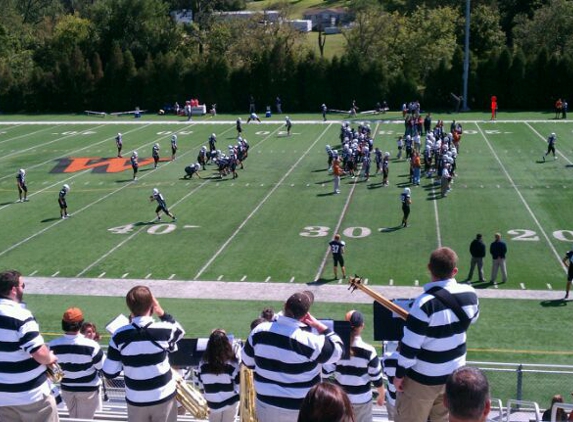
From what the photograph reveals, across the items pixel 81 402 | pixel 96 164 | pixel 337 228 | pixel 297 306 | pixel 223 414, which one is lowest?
pixel 337 228

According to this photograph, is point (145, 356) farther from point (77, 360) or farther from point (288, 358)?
point (77, 360)

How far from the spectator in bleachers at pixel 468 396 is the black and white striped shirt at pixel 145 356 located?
2589 millimetres

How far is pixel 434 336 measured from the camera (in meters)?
5.60

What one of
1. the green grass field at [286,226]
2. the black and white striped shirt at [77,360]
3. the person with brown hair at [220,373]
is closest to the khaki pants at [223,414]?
the person with brown hair at [220,373]

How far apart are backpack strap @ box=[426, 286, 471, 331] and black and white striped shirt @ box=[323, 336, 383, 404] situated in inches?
60.8

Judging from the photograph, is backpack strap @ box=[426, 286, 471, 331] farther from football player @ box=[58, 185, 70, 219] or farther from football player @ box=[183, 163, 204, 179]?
football player @ box=[183, 163, 204, 179]

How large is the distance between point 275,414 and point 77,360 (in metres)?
2.22

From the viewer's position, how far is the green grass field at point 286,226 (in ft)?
57.6

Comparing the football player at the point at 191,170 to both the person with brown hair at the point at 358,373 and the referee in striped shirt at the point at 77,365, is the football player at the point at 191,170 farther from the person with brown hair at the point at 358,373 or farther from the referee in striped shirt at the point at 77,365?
the person with brown hair at the point at 358,373

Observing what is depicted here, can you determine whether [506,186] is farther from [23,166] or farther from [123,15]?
[123,15]

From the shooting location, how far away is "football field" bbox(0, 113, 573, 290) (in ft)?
68.5

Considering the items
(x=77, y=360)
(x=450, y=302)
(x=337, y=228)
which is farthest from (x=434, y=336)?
(x=337, y=228)

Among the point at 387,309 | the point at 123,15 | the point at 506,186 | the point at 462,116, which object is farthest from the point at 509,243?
the point at 123,15

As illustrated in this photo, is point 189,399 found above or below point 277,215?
above
